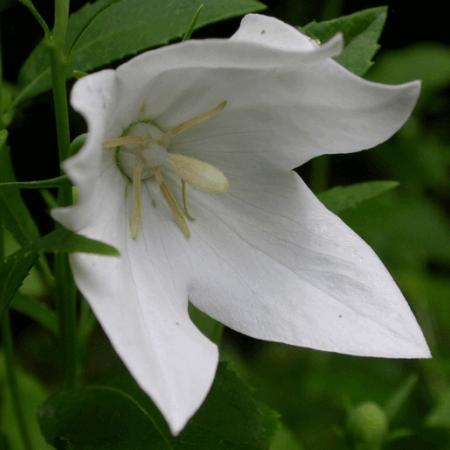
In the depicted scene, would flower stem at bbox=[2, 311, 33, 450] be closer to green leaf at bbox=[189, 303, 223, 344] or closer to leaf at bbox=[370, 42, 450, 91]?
green leaf at bbox=[189, 303, 223, 344]

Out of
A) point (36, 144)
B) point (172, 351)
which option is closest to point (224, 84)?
point (172, 351)

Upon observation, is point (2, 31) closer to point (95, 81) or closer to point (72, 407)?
point (72, 407)

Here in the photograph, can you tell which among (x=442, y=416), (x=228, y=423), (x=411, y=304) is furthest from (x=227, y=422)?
(x=411, y=304)

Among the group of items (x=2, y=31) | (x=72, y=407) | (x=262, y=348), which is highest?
(x=72, y=407)

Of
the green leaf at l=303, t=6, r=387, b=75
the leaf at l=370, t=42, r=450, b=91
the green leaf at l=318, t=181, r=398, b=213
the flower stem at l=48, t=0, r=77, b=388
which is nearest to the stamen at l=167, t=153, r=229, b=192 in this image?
the flower stem at l=48, t=0, r=77, b=388

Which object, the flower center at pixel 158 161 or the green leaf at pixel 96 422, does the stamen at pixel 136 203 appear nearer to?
the flower center at pixel 158 161

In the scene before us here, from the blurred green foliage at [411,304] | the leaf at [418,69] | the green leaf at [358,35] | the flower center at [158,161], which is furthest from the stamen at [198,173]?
the leaf at [418,69]

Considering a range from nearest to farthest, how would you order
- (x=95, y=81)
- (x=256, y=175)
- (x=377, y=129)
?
1. (x=95, y=81)
2. (x=377, y=129)
3. (x=256, y=175)
